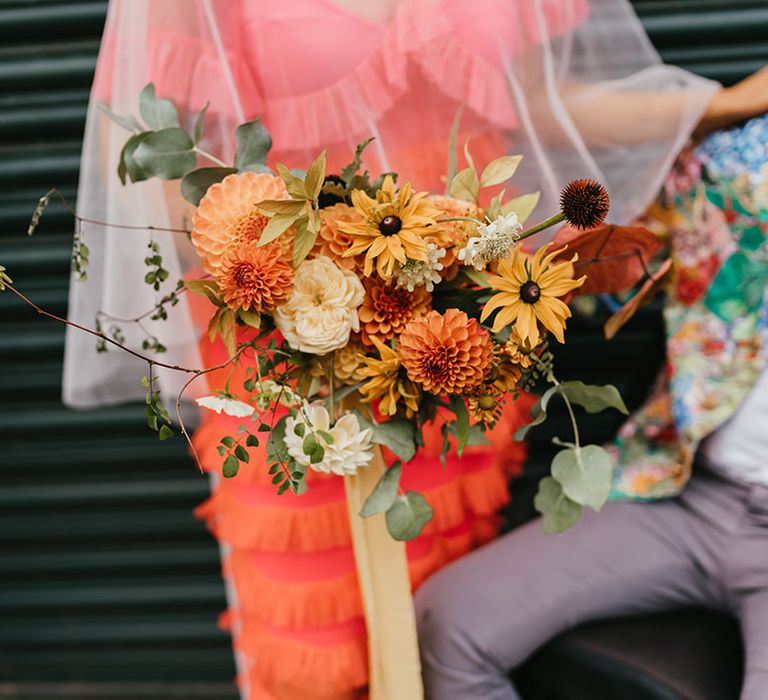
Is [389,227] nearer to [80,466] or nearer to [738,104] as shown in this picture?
[738,104]

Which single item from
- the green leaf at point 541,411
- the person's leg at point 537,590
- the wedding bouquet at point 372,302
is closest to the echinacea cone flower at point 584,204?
the wedding bouquet at point 372,302

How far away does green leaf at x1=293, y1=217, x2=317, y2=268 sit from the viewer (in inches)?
38.2

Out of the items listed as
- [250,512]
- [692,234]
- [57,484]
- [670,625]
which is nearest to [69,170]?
[57,484]

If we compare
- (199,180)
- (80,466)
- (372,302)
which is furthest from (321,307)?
(80,466)

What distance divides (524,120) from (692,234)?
1.35 ft

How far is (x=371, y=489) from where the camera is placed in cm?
121

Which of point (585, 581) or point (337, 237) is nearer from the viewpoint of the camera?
point (337, 237)

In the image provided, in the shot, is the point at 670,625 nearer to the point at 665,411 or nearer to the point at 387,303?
the point at 665,411

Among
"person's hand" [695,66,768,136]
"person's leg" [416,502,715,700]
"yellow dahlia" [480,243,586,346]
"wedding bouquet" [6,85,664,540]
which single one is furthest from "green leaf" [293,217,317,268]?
"person's hand" [695,66,768,136]

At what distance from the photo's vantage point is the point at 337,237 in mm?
1008

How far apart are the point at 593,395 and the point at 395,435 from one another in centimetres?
27

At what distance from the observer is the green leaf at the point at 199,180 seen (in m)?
1.11

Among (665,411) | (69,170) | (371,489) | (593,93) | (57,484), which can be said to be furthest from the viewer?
(57,484)
